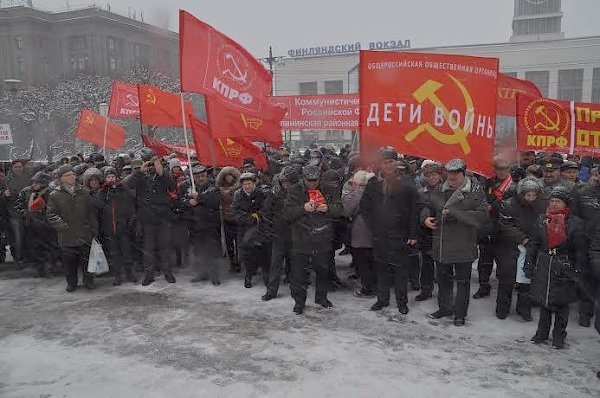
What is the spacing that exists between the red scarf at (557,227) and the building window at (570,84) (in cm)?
6858

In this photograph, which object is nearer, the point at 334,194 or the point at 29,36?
the point at 334,194

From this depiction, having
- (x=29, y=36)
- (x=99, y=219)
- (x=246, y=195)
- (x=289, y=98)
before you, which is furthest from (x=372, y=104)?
(x=29, y=36)

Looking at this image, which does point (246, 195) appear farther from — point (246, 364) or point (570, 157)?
point (570, 157)

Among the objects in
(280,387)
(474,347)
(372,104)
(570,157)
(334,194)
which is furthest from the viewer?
(570,157)

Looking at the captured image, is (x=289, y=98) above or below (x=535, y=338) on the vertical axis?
above

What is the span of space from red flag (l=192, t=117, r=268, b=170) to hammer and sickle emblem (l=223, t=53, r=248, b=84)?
0.89 meters

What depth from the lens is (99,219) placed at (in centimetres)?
731

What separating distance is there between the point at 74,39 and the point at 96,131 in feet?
191

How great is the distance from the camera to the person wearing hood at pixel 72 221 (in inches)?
262

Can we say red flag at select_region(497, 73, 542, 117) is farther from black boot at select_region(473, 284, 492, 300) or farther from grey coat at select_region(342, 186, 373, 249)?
grey coat at select_region(342, 186, 373, 249)

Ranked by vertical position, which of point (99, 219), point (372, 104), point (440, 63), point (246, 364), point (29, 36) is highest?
point (29, 36)

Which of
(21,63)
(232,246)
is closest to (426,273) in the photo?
(232,246)

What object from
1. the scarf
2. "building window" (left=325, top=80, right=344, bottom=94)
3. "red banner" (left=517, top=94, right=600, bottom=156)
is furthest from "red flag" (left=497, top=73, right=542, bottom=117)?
"building window" (left=325, top=80, right=344, bottom=94)

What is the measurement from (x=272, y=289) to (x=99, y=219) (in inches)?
115
